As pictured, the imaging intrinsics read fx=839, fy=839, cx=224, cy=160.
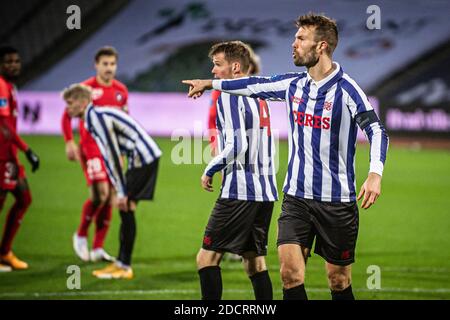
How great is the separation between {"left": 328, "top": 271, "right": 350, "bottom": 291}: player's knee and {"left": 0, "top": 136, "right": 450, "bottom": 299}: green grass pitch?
1.57 meters

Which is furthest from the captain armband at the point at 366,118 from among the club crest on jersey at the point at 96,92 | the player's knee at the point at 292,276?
the club crest on jersey at the point at 96,92

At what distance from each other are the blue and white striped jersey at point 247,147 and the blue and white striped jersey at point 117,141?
6.08ft

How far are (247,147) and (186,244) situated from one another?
3.91m

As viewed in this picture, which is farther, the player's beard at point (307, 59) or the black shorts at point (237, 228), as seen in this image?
the black shorts at point (237, 228)

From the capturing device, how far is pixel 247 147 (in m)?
5.52

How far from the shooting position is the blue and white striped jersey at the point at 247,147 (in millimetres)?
5480

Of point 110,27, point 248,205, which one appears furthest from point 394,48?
point 248,205

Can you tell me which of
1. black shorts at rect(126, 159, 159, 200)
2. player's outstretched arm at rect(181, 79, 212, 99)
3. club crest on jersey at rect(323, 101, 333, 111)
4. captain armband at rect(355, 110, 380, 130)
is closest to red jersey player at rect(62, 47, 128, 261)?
black shorts at rect(126, 159, 159, 200)

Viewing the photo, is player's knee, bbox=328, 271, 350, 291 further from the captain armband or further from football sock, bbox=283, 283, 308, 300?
the captain armband

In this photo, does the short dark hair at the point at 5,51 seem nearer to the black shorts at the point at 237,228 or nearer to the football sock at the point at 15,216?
the football sock at the point at 15,216

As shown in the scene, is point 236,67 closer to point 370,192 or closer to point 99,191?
point 370,192

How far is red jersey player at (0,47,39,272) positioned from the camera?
7742mm

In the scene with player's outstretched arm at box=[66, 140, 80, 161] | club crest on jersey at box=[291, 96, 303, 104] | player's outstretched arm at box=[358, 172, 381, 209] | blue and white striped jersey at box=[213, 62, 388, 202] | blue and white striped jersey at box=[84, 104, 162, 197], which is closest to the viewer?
player's outstretched arm at box=[358, 172, 381, 209]

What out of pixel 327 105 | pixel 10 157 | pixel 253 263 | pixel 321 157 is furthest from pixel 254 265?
pixel 10 157
